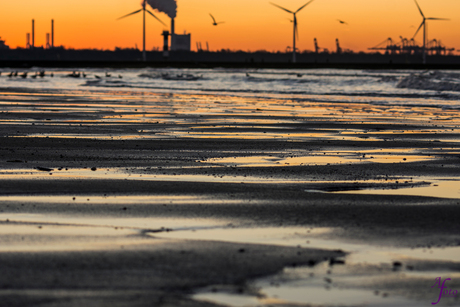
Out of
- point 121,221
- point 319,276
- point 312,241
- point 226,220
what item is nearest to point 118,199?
point 121,221

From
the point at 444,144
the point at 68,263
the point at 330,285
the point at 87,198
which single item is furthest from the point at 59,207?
the point at 444,144

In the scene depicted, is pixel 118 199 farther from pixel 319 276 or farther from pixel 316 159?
pixel 316 159

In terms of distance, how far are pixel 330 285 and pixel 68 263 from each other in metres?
1.87

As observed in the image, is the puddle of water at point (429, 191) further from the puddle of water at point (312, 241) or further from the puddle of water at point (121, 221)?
the puddle of water at point (121, 221)

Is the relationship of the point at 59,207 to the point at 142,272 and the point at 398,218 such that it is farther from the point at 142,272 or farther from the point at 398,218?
the point at 398,218

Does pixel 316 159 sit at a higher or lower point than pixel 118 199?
higher

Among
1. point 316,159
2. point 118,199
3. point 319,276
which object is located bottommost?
point 319,276

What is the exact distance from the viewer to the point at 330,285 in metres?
5.07

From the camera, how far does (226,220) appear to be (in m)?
7.22

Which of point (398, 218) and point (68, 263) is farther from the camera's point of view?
point (398, 218)

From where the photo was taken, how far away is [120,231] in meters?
6.68

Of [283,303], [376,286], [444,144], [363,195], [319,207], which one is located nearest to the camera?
[283,303]

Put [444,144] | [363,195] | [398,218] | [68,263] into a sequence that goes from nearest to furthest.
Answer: [68,263] < [398,218] < [363,195] < [444,144]

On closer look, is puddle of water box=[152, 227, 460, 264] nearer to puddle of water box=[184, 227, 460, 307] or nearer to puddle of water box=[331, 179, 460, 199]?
puddle of water box=[184, 227, 460, 307]
